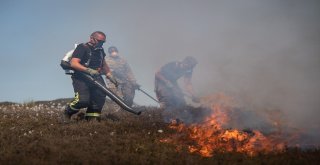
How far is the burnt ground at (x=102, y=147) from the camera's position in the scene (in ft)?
25.6

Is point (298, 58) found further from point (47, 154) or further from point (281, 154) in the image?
point (47, 154)

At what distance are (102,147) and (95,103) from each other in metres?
3.62

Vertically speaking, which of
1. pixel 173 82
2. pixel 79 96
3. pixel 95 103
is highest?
pixel 173 82

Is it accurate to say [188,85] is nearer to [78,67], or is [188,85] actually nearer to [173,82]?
[173,82]

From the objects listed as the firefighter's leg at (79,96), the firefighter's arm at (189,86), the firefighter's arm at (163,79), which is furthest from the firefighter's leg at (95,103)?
the firefighter's arm at (189,86)

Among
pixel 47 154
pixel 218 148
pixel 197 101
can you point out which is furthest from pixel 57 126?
pixel 197 101

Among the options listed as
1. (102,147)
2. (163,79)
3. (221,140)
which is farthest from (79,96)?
(163,79)

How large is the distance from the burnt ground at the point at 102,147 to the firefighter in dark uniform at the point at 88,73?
79cm

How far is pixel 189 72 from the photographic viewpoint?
17.7m

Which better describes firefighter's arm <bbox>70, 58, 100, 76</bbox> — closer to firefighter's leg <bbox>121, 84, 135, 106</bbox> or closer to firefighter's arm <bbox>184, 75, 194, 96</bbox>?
firefighter's arm <bbox>184, 75, 194, 96</bbox>

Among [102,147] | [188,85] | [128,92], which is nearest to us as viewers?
[102,147]

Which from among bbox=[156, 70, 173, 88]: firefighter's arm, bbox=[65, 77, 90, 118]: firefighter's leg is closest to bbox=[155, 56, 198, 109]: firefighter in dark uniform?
bbox=[156, 70, 173, 88]: firefighter's arm

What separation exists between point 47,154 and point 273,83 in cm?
1056

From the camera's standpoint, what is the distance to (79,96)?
11852 millimetres
